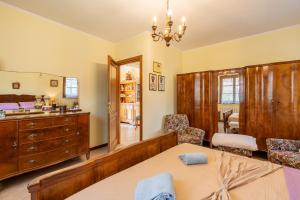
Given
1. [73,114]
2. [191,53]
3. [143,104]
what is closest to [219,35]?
[191,53]

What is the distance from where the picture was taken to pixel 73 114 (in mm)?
2871

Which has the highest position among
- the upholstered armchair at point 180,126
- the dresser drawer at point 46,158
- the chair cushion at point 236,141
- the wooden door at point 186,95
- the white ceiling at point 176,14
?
the white ceiling at point 176,14

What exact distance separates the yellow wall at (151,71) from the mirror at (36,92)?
1409mm

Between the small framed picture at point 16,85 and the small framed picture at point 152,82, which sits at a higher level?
the small framed picture at point 152,82

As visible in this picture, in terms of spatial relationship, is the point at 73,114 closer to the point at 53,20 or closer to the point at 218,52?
the point at 53,20

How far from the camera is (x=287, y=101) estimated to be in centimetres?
291

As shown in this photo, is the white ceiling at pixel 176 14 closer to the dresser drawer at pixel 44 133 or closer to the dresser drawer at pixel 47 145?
Answer: the dresser drawer at pixel 44 133

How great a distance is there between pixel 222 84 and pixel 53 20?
3.73 m

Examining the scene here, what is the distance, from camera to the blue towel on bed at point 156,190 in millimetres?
940

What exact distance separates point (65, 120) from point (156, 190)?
2.32 metres

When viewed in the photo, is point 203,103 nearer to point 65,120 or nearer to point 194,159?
point 194,159

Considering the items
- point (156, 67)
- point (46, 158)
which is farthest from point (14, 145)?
point (156, 67)

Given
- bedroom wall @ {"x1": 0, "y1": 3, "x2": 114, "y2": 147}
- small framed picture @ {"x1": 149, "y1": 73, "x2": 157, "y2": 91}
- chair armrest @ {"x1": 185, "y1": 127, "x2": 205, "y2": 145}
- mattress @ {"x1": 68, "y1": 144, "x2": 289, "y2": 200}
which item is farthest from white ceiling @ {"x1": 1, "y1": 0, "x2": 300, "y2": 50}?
mattress @ {"x1": 68, "y1": 144, "x2": 289, "y2": 200}

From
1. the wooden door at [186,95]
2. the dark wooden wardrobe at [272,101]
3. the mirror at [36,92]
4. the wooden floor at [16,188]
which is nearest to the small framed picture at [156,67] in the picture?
the wooden door at [186,95]
